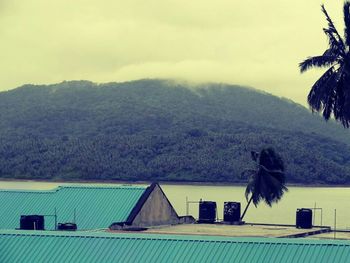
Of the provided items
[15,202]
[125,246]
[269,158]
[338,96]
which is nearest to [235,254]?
[125,246]

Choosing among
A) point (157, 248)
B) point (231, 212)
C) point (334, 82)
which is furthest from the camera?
point (231, 212)

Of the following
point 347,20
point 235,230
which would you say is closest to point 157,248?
point 347,20

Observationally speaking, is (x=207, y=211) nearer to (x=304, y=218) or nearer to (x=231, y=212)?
(x=231, y=212)

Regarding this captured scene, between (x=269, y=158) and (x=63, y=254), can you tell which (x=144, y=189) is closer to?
(x=63, y=254)

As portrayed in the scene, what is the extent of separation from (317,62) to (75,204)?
2085cm

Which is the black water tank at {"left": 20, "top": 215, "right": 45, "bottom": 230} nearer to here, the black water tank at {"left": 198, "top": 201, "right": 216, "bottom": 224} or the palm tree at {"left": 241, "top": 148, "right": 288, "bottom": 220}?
the black water tank at {"left": 198, "top": 201, "right": 216, "bottom": 224}

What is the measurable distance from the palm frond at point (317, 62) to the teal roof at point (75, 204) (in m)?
14.9

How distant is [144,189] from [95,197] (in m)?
3.77

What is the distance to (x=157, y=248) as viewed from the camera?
55.4 m

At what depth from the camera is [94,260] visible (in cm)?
5559

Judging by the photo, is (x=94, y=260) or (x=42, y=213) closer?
(x=94, y=260)

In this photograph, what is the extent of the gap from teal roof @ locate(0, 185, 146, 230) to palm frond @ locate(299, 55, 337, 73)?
49.0 feet

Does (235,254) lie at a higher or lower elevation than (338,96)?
lower

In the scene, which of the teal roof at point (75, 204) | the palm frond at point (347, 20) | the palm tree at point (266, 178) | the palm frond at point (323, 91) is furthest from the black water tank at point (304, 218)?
the palm tree at point (266, 178)
